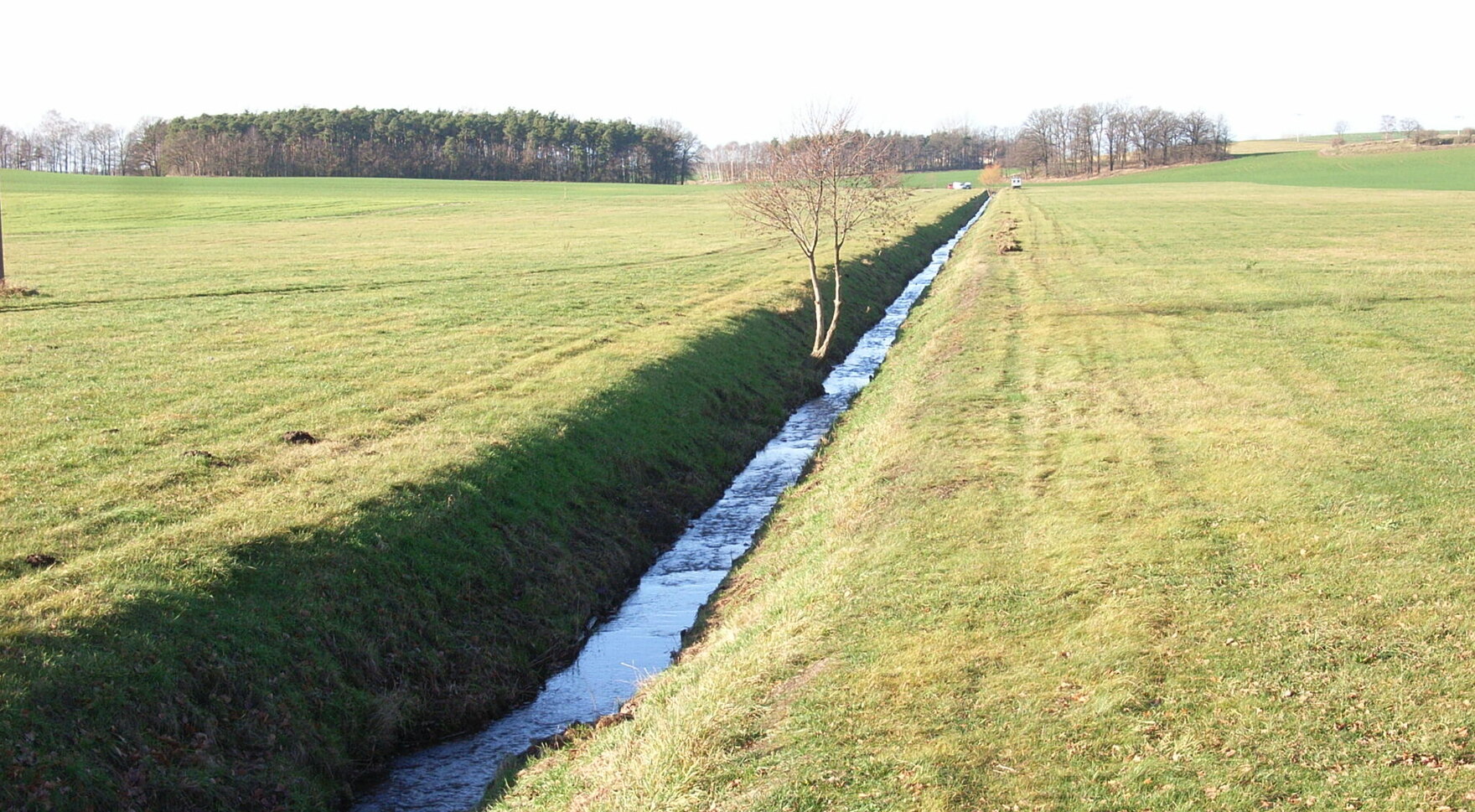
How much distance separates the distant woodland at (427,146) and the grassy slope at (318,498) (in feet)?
409

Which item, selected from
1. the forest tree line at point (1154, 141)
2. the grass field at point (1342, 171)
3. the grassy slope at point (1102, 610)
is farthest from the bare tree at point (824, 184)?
the forest tree line at point (1154, 141)

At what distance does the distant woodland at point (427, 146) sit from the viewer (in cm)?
14962

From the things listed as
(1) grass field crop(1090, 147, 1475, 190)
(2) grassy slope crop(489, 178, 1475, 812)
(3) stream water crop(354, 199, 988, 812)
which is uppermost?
(1) grass field crop(1090, 147, 1475, 190)

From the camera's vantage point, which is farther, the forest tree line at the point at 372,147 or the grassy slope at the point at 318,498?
the forest tree line at the point at 372,147

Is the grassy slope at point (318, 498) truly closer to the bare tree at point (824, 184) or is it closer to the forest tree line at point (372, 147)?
the bare tree at point (824, 184)

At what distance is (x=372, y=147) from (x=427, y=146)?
28.2 feet

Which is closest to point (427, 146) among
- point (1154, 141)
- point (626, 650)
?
point (1154, 141)

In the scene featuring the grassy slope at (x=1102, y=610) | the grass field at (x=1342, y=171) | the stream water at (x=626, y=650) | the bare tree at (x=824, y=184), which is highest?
the grass field at (x=1342, y=171)

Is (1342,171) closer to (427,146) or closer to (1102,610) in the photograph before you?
(427,146)

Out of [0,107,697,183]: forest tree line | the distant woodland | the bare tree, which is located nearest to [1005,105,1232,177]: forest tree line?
the distant woodland

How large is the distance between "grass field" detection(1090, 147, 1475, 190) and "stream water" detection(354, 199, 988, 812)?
122355 millimetres

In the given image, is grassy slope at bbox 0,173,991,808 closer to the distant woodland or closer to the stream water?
the stream water

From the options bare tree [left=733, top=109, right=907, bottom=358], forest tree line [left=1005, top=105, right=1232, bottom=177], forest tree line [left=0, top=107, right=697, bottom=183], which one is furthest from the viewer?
forest tree line [left=1005, top=105, right=1232, bottom=177]

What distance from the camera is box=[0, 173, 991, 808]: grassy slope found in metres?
9.88
